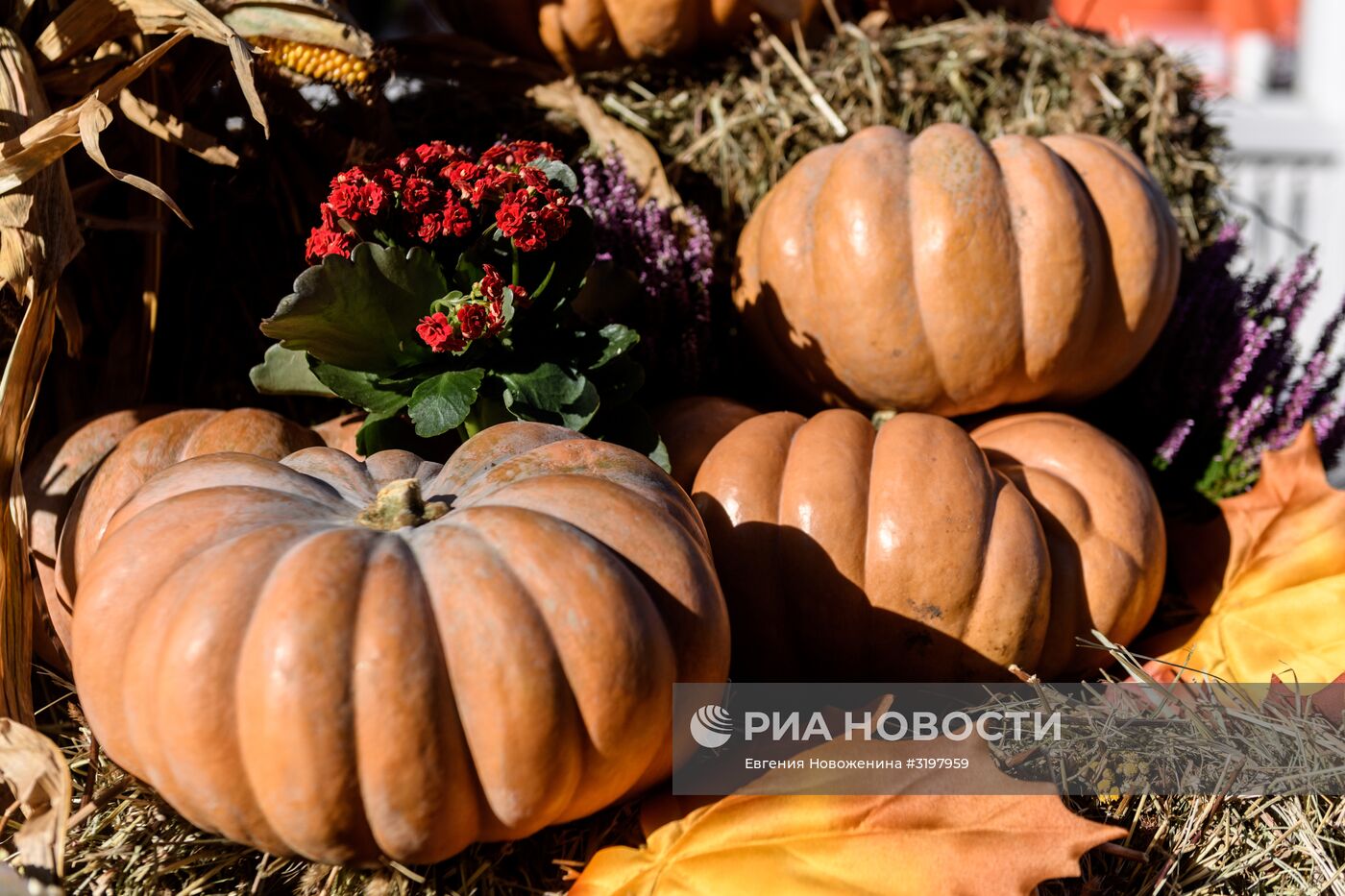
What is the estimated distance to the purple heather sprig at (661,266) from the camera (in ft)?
8.16

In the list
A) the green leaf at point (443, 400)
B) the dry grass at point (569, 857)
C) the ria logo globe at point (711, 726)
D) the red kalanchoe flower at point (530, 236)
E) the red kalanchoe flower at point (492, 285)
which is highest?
the red kalanchoe flower at point (530, 236)

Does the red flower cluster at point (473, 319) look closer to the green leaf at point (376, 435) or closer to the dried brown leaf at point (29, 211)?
the green leaf at point (376, 435)

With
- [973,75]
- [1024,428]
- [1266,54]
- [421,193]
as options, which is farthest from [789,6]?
[1266,54]

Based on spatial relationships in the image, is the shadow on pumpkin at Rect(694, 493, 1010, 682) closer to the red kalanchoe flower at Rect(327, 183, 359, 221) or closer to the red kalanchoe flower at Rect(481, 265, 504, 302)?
the red kalanchoe flower at Rect(481, 265, 504, 302)

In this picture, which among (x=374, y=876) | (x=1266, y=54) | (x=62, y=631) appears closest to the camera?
(x=374, y=876)

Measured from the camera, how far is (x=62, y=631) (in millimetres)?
2049

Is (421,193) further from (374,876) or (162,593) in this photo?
(374,876)

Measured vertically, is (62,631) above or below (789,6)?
below

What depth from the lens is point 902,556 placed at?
1.97 m

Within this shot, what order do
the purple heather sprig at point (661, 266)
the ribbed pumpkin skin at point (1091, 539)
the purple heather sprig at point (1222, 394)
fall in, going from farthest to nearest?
1. the purple heather sprig at point (1222, 394)
2. the purple heather sprig at point (661, 266)
3. the ribbed pumpkin skin at point (1091, 539)

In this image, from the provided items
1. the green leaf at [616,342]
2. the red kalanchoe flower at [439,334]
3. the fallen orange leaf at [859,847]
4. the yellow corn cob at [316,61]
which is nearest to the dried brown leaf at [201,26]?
the yellow corn cob at [316,61]

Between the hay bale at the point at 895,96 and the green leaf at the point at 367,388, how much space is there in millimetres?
1283

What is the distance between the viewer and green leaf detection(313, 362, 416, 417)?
1.94m

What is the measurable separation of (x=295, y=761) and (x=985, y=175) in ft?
5.79
